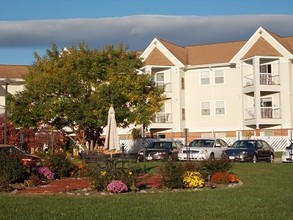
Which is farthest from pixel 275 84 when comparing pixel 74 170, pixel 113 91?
pixel 74 170

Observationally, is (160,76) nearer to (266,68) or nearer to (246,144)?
(266,68)

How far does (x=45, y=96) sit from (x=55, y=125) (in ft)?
7.53

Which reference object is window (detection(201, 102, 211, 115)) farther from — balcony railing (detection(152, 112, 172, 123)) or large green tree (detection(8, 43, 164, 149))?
large green tree (detection(8, 43, 164, 149))

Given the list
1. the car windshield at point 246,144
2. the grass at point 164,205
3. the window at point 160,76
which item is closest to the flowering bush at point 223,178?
the grass at point 164,205

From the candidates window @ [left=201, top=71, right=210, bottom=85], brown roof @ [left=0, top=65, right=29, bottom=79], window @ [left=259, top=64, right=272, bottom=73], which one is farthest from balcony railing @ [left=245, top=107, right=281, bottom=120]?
brown roof @ [left=0, top=65, right=29, bottom=79]

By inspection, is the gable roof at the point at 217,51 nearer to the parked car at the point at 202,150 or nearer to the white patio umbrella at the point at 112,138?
the parked car at the point at 202,150

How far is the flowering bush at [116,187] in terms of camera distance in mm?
17656

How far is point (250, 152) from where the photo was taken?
37.4 meters

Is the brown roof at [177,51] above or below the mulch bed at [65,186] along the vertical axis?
above

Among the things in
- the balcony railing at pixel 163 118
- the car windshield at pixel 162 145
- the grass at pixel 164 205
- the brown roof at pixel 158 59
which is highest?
the brown roof at pixel 158 59

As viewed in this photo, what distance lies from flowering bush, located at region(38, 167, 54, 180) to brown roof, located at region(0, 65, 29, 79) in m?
41.3

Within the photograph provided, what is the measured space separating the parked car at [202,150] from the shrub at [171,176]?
17.9 m

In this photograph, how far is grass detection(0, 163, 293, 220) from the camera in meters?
12.5

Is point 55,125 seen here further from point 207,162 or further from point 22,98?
point 207,162
